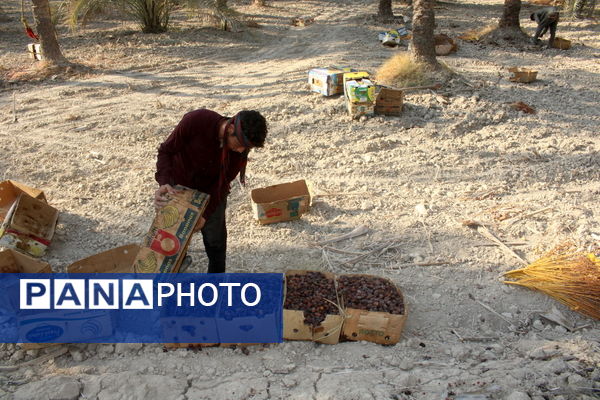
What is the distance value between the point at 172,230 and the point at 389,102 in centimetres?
504

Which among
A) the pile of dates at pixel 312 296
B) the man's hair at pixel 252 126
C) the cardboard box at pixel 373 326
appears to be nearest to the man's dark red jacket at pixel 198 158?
the man's hair at pixel 252 126

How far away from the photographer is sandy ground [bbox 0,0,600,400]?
285 cm

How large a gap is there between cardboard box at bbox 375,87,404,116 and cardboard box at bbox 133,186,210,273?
4785 millimetres

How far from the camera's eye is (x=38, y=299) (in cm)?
335

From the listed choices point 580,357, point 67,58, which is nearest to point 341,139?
point 580,357

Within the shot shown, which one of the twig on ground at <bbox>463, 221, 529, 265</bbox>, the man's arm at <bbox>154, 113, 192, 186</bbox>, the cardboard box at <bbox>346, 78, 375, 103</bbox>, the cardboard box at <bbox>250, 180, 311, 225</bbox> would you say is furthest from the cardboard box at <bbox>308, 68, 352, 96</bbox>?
the man's arm at <bbox>154, 113, 192, 186</bbox>

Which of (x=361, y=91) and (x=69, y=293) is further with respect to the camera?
(x=361, y=91)

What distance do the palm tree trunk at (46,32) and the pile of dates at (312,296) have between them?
841cm

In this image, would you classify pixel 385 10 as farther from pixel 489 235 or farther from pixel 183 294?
pixel 183 294

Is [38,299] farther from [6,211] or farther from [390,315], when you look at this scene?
[390,315]

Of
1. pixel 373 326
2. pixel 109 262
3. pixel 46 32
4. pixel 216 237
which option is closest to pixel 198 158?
pixel 216 237

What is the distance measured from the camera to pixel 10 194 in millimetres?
4629

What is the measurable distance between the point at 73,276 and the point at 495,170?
487 centimetres

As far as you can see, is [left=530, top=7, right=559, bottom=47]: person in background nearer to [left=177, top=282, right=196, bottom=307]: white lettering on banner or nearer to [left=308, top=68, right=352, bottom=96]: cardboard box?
[left=308, top=68, right=352, bottom=96]: cardboard box
